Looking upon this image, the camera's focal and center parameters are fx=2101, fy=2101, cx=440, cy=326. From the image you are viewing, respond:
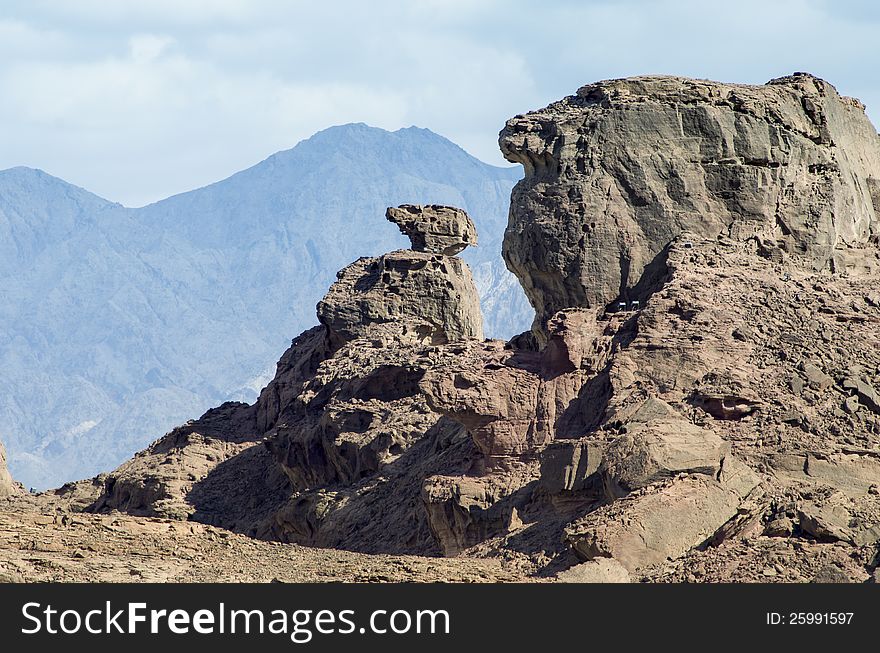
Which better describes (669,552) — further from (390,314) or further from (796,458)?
(390,314)

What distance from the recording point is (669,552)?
112 feet

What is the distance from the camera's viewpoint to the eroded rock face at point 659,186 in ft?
147

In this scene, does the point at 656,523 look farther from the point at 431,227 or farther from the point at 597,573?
the point at 431,227

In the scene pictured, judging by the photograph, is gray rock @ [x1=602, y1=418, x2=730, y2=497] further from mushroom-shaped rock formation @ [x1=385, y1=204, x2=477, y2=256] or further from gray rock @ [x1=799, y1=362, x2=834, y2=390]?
mushroom-shaped rock formation @ [x1=385, y1=204, x2=477, y2=256]

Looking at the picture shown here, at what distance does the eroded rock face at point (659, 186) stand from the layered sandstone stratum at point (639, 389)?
48 mm

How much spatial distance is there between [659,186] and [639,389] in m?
7.31

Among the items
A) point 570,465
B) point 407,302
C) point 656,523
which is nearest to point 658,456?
point 656,523

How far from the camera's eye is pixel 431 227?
62.7 m

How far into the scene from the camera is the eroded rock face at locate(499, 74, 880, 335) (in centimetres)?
4472

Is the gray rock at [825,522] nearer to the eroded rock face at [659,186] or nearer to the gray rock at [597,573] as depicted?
the gray rock at [597,573]

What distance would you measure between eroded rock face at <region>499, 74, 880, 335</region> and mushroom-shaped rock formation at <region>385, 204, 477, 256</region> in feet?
52.5

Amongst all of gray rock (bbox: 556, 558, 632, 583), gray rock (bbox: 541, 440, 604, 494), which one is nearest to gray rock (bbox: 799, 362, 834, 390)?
gray rock (bbox: 541, 440, 604, 494)

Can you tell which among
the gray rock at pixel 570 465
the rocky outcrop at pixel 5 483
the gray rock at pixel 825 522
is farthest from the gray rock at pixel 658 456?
the rocky outcrop at pixel 5 483

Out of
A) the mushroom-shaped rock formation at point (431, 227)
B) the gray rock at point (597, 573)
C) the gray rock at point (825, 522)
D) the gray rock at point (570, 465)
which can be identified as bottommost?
the gray rock at point (597, 573)
